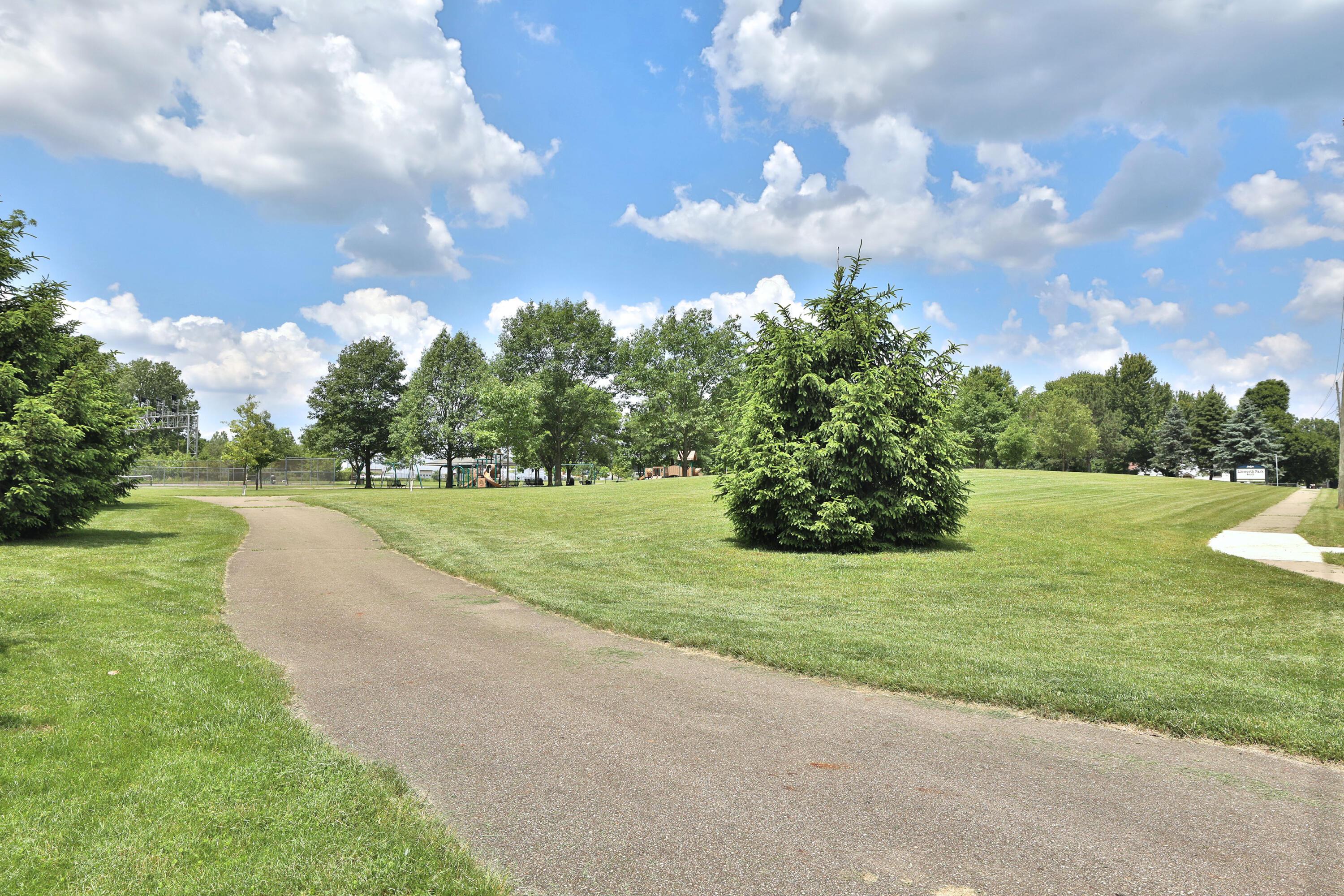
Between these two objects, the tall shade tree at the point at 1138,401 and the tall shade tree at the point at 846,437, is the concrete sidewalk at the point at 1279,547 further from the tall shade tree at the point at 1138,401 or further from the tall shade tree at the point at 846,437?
the tall shade tree at the point at 1138,401

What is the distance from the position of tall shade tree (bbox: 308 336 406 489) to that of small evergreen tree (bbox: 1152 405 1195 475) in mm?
84266

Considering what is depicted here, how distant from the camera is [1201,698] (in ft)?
→ 17.6

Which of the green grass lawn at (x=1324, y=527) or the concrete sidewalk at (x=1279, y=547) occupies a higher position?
the green grass lawn at (x=1324, y=527)

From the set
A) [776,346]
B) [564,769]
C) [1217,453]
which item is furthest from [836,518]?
[1217,453]

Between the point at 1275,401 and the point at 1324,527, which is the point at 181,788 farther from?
the point at 1275,401

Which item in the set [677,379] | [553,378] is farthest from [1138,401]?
[553,378]

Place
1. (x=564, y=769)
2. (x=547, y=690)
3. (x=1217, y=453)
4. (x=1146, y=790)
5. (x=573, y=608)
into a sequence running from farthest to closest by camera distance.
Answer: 1. (x=1217, y=453)
2. (x=573, y=608)
3. (x=547, y=690)
4. (x=564, y=769)
5. (x=1146, y=790)

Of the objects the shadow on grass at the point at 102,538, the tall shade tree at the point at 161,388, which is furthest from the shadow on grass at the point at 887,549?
the tall shade tree at the point at 161,388

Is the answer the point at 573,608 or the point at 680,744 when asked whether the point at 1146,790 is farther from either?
the point at 573,608

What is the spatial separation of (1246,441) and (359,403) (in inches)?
3530

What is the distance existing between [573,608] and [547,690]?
350cm

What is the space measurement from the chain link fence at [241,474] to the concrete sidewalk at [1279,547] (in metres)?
65.5

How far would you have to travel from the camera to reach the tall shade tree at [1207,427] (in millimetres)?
76062

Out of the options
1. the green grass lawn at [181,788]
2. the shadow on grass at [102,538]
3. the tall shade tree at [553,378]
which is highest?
the tall shade tree at [553,378]
